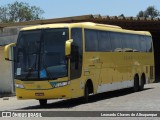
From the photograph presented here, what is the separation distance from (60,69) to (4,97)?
10464mm

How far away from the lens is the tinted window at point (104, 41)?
21.3 meters

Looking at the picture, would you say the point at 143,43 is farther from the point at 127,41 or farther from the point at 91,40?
the point at 91,40

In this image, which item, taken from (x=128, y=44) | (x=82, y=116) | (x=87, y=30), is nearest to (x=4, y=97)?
(x=128, y=44)

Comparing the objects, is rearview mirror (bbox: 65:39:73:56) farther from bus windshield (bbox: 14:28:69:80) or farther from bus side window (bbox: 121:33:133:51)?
bus side window (bbox: 121:33:133:51)

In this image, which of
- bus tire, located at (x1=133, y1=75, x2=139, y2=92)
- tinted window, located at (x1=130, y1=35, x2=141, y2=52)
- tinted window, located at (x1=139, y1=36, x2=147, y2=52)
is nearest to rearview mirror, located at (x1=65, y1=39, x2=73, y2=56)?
tinted window, located at (x1=130, y1=35, x2=141, y2=52)

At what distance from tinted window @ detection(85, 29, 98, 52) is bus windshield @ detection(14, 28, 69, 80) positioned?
1.54m

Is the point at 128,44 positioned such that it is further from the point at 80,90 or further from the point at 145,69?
the point at 80,90

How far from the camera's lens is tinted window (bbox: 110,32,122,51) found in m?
22.8

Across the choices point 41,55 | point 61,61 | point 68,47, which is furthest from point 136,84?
point 68,47

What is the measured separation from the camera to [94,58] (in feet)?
67.7

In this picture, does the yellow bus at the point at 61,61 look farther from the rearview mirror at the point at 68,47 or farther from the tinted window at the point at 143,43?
the tinted window at the point at 143,43

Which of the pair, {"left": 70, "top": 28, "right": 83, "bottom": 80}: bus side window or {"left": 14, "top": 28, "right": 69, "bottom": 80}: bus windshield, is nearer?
{"left": 14, "top": 28, "right": 69, "bottom": 80}: bus windshield

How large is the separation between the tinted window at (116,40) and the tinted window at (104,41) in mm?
452

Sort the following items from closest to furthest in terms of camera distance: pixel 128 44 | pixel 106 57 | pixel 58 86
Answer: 1. pixel 58 86
2. pixel 106 57
3. pixel 128 44
